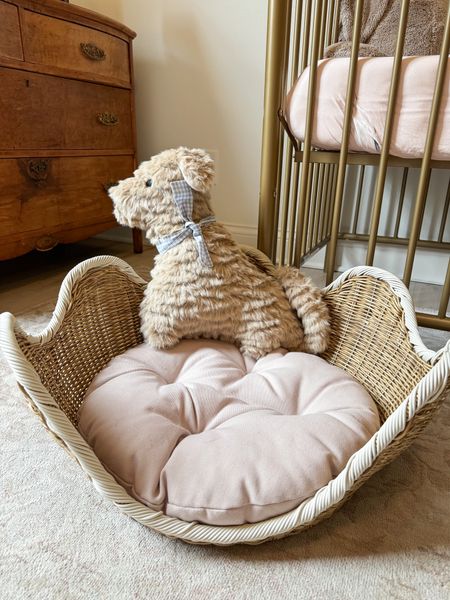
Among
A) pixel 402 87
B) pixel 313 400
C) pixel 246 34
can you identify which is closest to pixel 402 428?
pixel 313 400

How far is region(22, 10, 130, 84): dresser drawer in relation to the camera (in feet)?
4.44

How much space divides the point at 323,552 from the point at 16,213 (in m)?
1.28

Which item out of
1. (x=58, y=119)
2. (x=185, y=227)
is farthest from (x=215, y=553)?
(x=58, y=119)

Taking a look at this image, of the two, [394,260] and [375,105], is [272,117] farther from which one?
[394,260]

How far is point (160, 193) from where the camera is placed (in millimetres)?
889

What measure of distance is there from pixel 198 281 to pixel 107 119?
1.14 meters

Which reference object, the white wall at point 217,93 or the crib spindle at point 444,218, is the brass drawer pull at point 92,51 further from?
the crib spindle at point 444,218

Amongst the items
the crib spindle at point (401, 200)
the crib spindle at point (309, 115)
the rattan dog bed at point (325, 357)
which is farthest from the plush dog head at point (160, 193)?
the crib spindle at point (401, 200)

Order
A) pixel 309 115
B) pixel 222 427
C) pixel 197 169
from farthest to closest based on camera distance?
pixel 309 115, pixel 197 169, pixel 222 427

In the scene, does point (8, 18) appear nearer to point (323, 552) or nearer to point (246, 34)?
point (246, 34)

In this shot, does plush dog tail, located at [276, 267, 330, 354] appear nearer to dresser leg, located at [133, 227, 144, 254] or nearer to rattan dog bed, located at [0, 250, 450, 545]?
rattan dog bed, located at [0, 250, 450, 545]

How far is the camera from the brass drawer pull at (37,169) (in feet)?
4.62

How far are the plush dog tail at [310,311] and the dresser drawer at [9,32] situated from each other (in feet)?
3.56

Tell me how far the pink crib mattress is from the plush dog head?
28 centimetres
